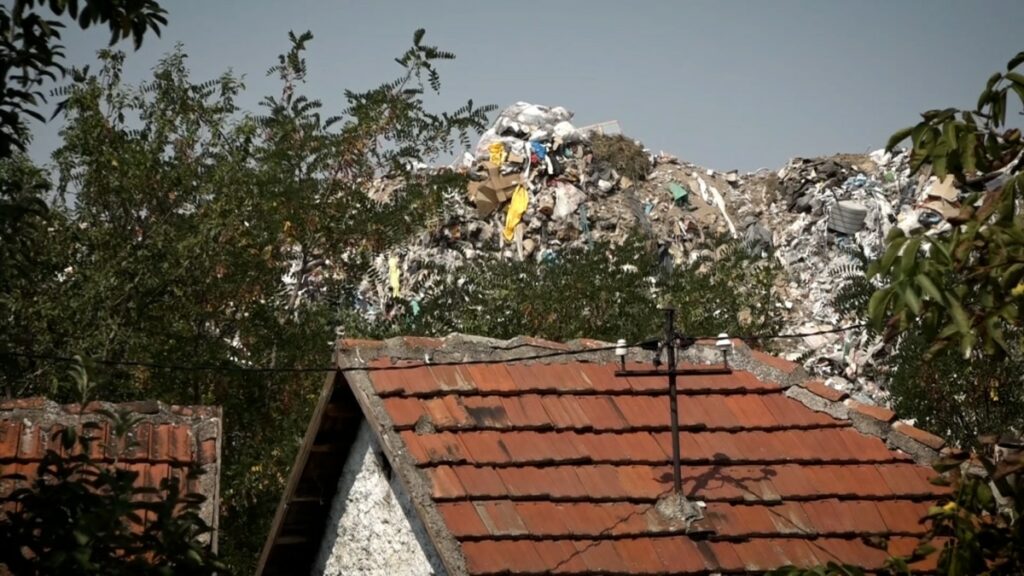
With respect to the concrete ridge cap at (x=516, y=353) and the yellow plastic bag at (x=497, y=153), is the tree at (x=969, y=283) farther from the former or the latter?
the yellow plastic bag at (x=497, y=153)

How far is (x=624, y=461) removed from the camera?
24.6 ft

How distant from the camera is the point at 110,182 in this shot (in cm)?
1351

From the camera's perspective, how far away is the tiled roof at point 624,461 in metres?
6.90

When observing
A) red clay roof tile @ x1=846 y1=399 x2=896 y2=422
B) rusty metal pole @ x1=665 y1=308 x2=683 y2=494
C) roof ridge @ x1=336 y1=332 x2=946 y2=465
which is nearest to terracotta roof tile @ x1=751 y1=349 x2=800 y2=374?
roof ridge @ x1=336 y1=332 x2=946 y2=465

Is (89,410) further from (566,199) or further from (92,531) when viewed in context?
(566,199)

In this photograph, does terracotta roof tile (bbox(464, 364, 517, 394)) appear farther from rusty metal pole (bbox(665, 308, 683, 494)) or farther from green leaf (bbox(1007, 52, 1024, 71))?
green leaf (bbox(1007, 52, 1024, 71))

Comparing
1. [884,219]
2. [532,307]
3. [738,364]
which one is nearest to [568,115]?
[884,219]

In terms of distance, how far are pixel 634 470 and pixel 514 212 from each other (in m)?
14.4

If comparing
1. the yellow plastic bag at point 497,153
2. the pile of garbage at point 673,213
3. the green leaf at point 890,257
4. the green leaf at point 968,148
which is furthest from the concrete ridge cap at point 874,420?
the yellow plastic bag at point 497,153

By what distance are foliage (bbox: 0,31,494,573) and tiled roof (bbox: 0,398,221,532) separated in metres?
3.95

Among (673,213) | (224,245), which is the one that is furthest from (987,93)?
(673,213)

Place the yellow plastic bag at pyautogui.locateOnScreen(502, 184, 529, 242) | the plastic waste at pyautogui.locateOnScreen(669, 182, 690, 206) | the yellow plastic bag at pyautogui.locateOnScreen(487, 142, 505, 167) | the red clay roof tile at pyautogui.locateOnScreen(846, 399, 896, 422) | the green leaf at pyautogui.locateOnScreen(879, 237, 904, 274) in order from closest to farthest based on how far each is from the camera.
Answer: the green leaf at pyautogui.locateOnScreen(879, 237, 904, 274) < the red clay roof tile at pyautogui.locateOnScreen(846, 399, 896, 422) < the yellow plastic bag at pyautogui.locateOnScreen(502, 184, 529, 242) < the yellow plastic bag at pyautogui.locateOnScreen(487, 142, 505, 167) < the plastic waste at pyautogui.locateOnScreen(669, 182, 690, 206)

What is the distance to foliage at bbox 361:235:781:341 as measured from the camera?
15.1 metres

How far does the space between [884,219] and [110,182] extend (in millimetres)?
12589
